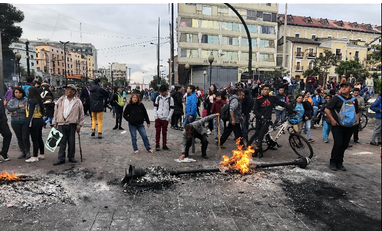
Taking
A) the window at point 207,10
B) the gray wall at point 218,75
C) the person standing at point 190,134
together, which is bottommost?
the person standing at point 190,134

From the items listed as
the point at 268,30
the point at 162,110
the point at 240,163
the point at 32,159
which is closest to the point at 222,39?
the point at 268,30

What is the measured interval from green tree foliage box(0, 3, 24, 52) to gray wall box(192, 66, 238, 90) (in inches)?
1128

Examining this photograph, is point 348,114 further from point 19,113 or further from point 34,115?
point 19,113

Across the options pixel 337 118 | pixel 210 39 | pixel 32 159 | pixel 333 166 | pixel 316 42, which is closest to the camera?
pixel 337 118

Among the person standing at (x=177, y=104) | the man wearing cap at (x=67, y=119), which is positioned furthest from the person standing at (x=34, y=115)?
the person standing at (x=177, y=104)

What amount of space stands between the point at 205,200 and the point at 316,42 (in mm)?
57841

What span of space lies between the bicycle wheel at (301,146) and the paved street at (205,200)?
0.25 m

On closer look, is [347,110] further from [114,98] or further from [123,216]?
[114,98]

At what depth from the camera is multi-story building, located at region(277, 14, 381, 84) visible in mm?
52125

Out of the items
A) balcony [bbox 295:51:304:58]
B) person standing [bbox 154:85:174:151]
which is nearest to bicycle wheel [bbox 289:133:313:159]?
person standing [bbox 154:85:174:151]

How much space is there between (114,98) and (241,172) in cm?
674

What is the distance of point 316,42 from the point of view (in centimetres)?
5297

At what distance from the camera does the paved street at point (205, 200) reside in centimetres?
338

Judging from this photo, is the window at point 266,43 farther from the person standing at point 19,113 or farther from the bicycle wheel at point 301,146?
the person standing at point 19,113
